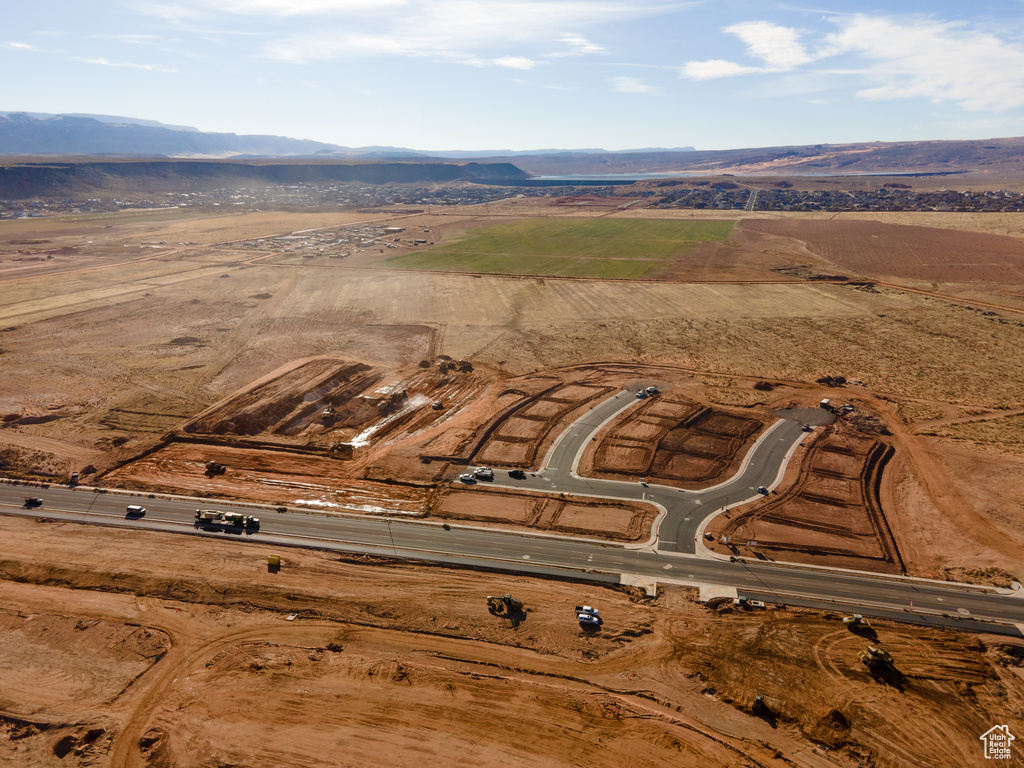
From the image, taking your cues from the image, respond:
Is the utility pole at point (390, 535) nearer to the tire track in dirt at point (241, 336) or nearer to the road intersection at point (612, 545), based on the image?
the road intersection at point (612, 545)

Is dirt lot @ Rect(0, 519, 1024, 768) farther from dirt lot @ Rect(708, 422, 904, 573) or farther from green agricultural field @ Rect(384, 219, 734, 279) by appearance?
green agricultural field @ Rect(384, 219, 734, 279)

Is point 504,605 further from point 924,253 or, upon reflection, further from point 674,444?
point 924,253

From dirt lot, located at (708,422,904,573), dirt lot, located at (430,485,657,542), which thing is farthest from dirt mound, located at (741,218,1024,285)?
dirt lot, located at (430,485,657,542)

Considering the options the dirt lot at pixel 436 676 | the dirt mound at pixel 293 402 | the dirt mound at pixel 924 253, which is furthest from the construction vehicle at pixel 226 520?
the dirt mound at pixel 924 253

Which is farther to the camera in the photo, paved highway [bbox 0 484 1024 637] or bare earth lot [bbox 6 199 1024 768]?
paved highway [bbox 0 484 1024 637]

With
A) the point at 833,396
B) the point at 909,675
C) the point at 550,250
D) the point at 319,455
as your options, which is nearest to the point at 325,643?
the point at 319,455

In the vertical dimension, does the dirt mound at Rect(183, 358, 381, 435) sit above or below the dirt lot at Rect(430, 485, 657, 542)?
above

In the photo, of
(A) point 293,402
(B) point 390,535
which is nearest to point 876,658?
(B) point 390,535
